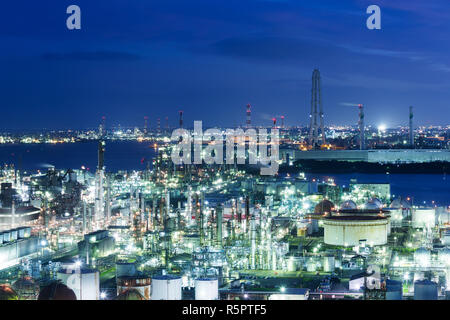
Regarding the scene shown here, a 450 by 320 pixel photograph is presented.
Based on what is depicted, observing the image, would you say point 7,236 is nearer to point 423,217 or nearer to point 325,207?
point 325,207

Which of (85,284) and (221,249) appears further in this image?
(221,249)

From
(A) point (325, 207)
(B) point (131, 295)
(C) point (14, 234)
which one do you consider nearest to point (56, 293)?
(B) point (131, 295)

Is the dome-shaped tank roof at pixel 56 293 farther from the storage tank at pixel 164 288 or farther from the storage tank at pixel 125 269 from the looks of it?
the storage tank at pixel 125 269

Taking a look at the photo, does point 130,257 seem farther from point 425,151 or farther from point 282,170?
point 425,151

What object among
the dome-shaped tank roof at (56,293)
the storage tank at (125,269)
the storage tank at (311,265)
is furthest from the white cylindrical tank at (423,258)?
the dome-shaped tank roof at (56,293)

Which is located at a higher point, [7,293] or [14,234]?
[14,234]

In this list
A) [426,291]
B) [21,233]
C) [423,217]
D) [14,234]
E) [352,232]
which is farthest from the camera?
[423,217]

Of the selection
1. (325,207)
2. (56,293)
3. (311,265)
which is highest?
(325,207)

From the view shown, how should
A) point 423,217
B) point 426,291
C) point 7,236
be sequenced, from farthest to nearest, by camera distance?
1. point 423,217
2. point 7,236
3. point 426,291
